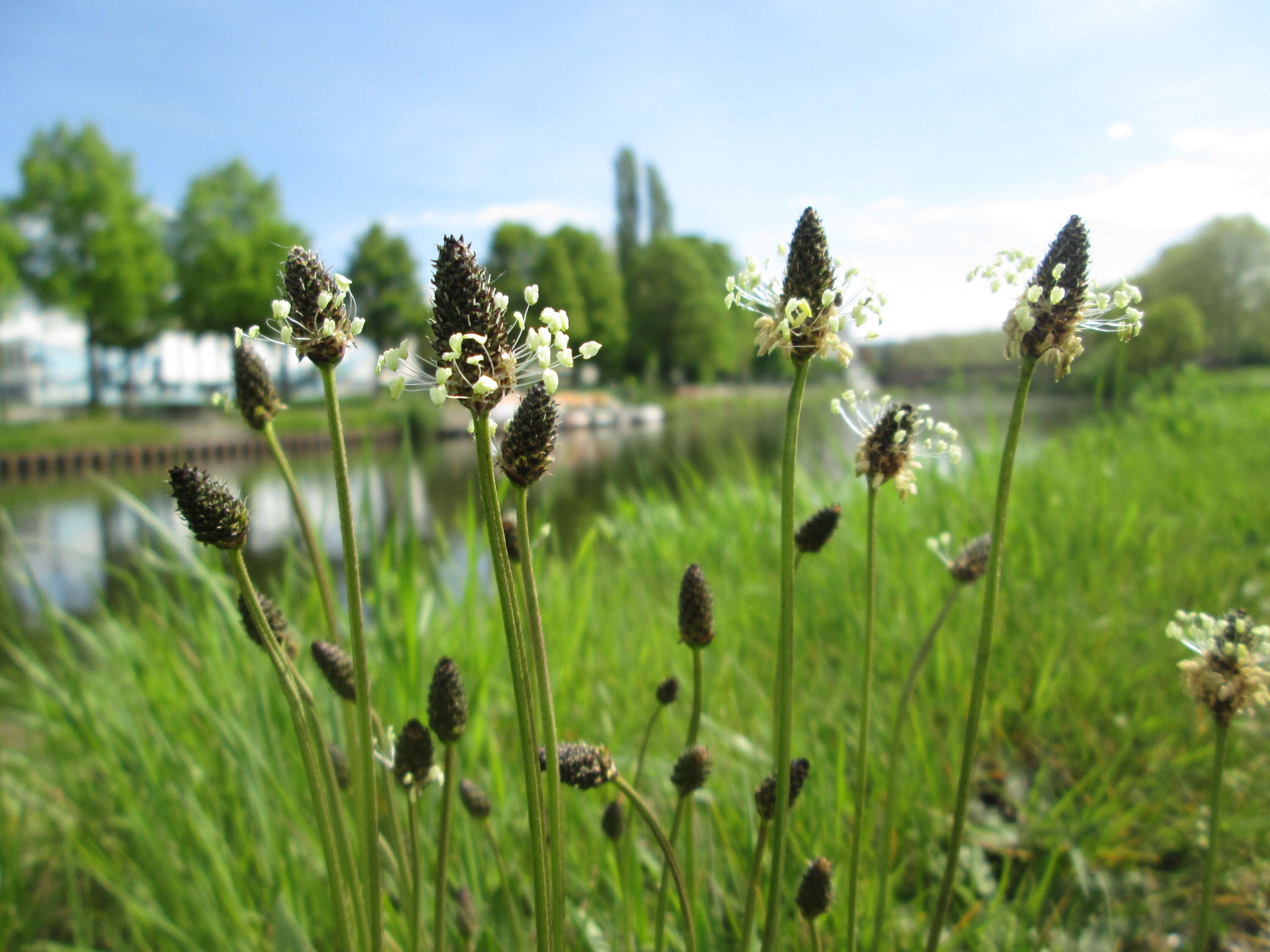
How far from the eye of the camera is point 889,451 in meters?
1.21

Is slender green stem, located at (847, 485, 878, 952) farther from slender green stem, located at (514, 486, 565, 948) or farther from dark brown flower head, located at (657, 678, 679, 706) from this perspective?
slender green stem, located at (514, 486, 565, 948)

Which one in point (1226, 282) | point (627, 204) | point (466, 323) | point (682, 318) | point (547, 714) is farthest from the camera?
point (627, 204)

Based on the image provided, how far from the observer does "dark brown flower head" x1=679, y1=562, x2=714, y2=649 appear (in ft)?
3.83

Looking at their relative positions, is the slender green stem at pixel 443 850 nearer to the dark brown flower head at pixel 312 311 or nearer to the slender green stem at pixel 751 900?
the slender green stem at pixel 751 900

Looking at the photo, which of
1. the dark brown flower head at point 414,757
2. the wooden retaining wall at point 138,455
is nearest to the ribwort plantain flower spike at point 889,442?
the dark brown flower head at point 414,757

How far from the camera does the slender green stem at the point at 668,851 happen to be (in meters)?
0.97

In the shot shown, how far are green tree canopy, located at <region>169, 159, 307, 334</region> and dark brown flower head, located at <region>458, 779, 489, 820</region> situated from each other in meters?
38.2

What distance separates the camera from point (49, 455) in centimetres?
2836

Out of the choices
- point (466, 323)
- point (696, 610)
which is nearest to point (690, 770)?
point (696, 610)

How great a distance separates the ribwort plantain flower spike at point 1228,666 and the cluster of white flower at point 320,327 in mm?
1297

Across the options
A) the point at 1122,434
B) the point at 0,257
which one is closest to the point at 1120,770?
the point at 1122,434

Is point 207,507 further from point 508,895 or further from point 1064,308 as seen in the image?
point 1064,308

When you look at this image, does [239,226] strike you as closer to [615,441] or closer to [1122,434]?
[615,441]

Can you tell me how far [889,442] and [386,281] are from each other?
50.5 m
